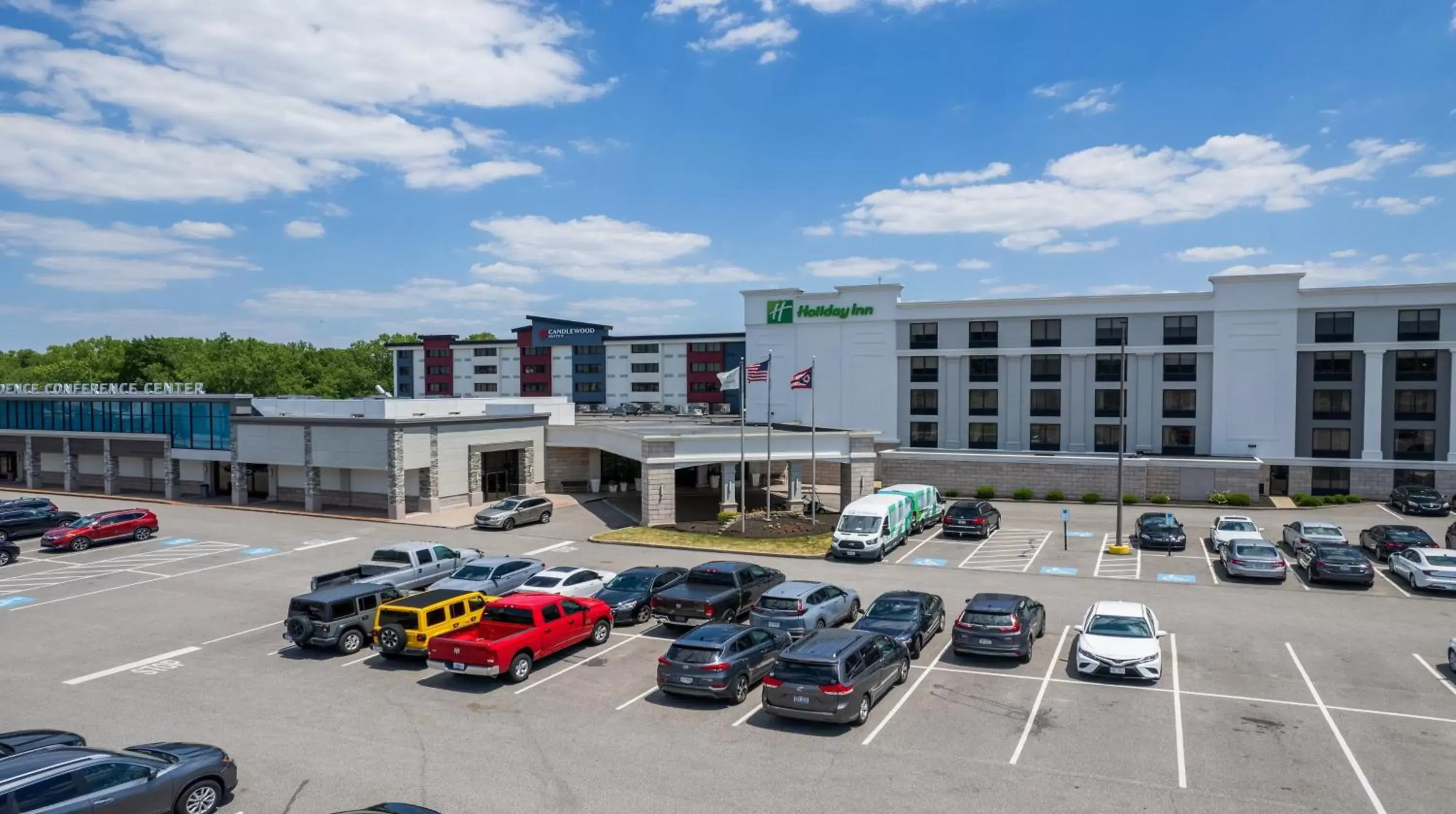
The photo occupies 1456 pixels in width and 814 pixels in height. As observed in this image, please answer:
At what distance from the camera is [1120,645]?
768 inches

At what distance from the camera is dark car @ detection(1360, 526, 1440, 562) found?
3297 centimetres

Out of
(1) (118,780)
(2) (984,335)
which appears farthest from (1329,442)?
(1) (118,780)

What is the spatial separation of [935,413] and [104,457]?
5290cm

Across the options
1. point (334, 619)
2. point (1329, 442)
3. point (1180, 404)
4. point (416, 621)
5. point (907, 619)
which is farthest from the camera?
point (1180, 404)

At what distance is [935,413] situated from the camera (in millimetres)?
60781

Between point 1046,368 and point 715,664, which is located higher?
point 1046,368

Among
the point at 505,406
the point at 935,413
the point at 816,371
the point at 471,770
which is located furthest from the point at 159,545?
the point at 935,413

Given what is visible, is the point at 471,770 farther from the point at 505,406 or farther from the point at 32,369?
the point at 32,369

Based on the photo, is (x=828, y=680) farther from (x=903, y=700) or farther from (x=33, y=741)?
(x=33, y=741)

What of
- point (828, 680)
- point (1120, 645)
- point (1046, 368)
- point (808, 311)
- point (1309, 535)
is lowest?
point (1309, 535)

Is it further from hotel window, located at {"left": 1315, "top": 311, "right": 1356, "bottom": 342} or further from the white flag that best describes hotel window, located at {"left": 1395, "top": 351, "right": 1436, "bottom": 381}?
the white flag

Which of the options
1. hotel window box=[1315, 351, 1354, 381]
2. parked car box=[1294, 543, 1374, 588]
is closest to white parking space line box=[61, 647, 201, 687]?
parked car box=[1294, 543, 1374, 588]

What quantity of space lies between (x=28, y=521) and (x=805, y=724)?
3925 cm

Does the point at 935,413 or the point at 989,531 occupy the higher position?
the point at 935,413
